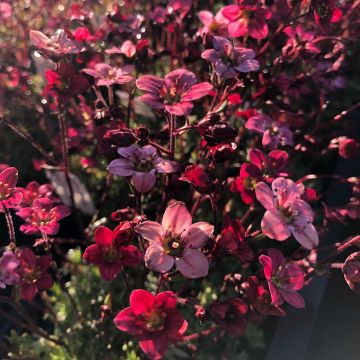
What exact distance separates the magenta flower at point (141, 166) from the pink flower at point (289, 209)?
0.18 m

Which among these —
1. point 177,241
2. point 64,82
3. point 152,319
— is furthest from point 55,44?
point 152,319

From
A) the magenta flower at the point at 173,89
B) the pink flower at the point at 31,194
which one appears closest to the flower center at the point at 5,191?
the pink flower at the point at 31,194

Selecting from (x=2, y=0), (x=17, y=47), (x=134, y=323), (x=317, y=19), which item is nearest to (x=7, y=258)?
(x=134, y=323)

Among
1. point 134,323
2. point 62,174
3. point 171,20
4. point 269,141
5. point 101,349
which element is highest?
point 171,20

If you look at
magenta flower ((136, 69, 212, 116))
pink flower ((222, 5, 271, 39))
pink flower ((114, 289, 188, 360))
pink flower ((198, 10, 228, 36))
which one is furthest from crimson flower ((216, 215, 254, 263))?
pink flower ((198, 10, 228, 36))

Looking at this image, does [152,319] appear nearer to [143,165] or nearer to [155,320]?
[155,320]

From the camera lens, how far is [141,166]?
0.85m

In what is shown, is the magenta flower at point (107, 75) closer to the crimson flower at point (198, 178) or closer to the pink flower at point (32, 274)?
the crimson flower at point (198, 178)

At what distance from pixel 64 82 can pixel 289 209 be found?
1.93ft

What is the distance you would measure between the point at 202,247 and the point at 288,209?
0.18 m

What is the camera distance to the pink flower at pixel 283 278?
788 millimetres

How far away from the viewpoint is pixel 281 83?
113 cm

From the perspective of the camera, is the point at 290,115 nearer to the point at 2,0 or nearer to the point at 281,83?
the point at 281,83

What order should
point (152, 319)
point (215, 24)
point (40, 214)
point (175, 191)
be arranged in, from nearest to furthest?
point (152, 319) → point (175, 191) → point (40, 214) → point (215, 24)
